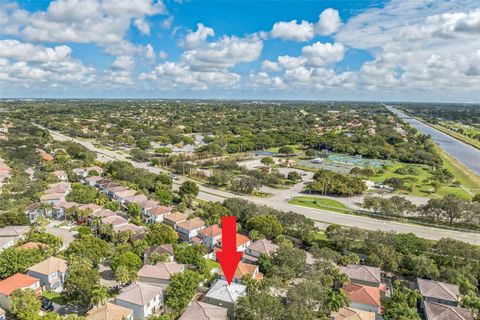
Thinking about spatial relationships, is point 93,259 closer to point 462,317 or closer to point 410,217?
point 462,317

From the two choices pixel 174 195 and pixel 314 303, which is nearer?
pixel 314 303

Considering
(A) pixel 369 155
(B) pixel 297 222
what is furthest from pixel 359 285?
(A) pixel 369 155

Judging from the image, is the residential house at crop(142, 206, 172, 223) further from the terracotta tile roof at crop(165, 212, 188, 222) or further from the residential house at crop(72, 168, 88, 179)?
the residential house at crop(72, 168, 88, 179)

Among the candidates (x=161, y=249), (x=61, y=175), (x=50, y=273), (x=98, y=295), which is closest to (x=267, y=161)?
(x=61, y=175)

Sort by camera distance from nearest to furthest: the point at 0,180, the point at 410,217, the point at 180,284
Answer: the point at 180,284
the point at 410,217
the point at 0,180

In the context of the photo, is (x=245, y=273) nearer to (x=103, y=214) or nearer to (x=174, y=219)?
(x=174, y=219)

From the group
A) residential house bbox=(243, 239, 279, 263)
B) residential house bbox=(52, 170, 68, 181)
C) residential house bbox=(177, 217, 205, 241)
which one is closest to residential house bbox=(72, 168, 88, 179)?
residential house bbox=(52, 170, 68, 181)
